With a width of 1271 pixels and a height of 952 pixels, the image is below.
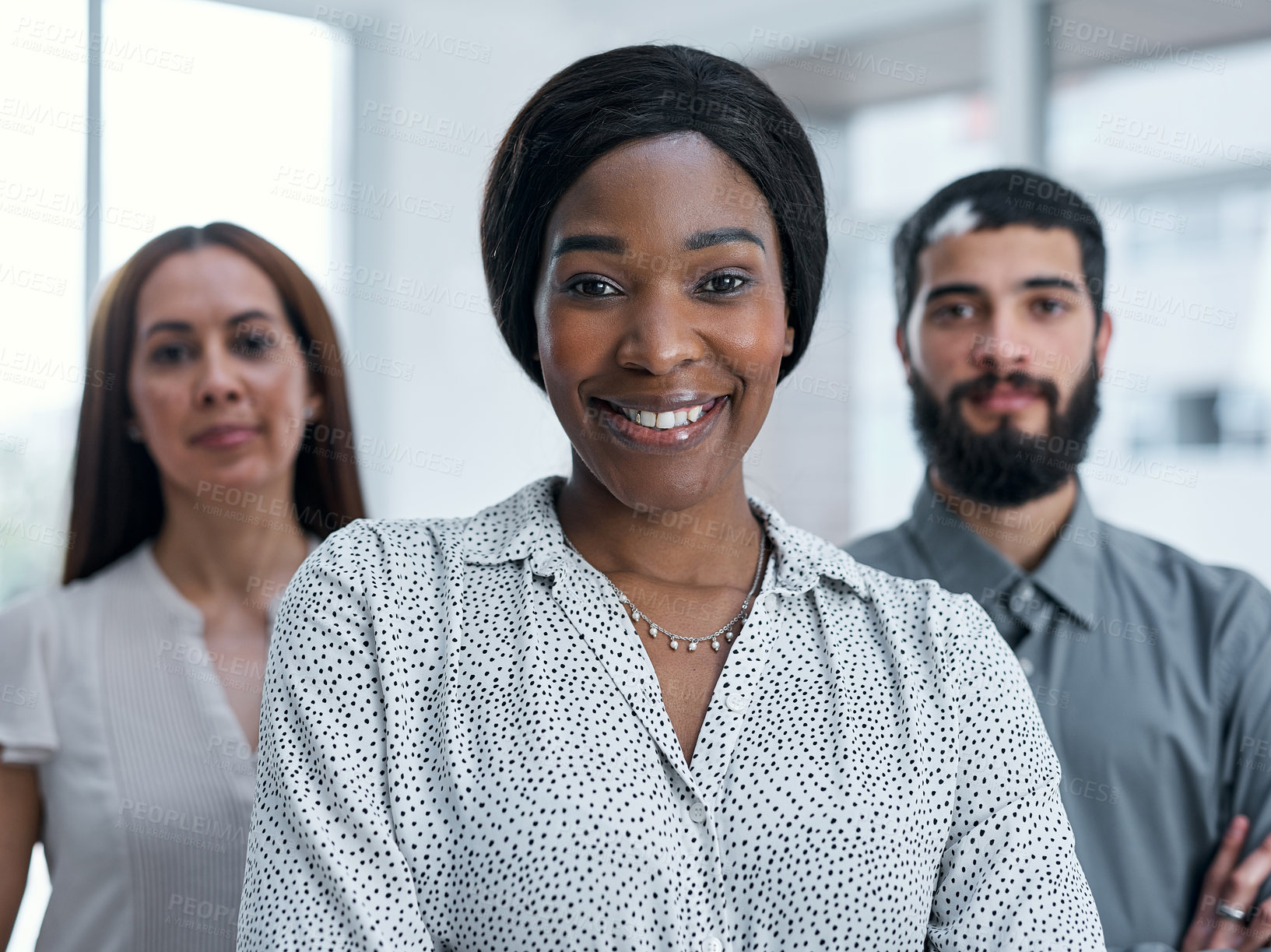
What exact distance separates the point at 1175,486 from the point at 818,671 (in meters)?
3.29

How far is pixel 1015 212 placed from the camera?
2.20 metres

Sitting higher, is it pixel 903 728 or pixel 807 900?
pixel 903 728

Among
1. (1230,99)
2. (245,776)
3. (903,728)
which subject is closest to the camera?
(903,728)

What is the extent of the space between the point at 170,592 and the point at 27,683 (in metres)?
0.26

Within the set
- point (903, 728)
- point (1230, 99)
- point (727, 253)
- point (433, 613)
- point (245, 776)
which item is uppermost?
point (1230, 99)

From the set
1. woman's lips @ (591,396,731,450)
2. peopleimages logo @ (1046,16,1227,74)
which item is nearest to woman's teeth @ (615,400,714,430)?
woman's lips @ (591,396,731,450)

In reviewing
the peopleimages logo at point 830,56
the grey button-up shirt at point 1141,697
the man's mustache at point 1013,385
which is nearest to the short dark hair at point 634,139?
the man's mustache at point 1013,385

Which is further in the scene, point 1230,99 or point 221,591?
point 1230,99

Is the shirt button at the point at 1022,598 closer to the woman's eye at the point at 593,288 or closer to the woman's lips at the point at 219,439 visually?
the woman's eye at the point at 593,288

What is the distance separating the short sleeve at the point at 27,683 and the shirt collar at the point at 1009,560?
1.52 m

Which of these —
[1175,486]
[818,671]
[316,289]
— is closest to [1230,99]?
[1175,486]

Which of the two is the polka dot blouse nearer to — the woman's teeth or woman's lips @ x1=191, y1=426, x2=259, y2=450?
the woman's teeth

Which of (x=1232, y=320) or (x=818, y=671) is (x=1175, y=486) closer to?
(x=1232, y=320)

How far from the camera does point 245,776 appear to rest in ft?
6.12
